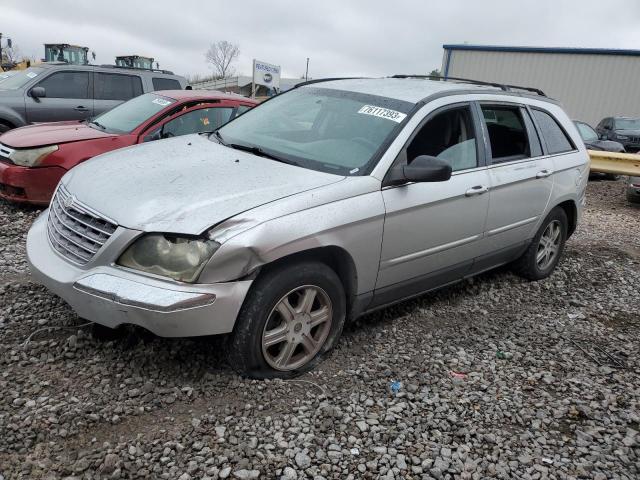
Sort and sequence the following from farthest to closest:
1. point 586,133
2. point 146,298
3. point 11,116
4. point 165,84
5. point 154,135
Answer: point 586,133
point 165,84
point 11,116
point 154,135
point 146,298

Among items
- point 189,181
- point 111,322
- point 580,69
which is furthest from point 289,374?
point 580,69

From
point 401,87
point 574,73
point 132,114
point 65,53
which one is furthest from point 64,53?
point 574,73

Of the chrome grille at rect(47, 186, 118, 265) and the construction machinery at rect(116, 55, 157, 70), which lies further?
the construction machinery at rect(116, 55, 157, 70)

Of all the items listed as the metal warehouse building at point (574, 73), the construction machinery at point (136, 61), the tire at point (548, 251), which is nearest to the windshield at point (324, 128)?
the tire at point (548, 251)

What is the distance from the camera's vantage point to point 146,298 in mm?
2701

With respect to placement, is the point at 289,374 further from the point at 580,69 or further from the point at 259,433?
the point at 580,69

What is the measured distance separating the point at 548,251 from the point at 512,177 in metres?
1.32

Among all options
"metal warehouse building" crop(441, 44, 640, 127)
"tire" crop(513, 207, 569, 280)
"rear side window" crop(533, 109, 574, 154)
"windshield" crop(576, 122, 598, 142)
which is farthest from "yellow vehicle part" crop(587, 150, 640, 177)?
"metal warehouse building" crop(441, 44, 640, 127)

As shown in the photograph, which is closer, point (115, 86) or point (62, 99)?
point (62, 99)

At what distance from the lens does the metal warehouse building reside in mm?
25125

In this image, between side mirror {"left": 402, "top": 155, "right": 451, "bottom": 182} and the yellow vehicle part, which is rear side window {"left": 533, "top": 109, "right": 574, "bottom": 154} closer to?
side mirror {"left": 402, "top": 155, "right": 451, "bottom": 182}

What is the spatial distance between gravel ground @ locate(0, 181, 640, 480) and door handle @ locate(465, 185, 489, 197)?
100cm

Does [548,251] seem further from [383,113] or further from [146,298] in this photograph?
[146,298]

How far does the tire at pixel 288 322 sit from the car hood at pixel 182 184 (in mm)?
444
